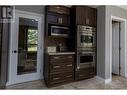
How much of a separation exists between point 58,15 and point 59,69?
5.64 feet

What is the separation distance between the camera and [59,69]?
3307 mm

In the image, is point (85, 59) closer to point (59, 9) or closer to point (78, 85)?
point (78, 85)

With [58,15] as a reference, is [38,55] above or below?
below

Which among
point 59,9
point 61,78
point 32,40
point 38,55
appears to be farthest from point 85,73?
point 59,9

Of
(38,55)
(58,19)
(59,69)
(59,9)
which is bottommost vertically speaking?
(59,69)

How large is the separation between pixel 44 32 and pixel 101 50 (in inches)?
75.1

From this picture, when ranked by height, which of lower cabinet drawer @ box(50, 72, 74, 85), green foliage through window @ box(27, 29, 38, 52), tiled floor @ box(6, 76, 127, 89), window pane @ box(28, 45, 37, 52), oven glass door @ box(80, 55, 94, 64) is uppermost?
A: green foliage through window @ box(27, 29, 38, 52)

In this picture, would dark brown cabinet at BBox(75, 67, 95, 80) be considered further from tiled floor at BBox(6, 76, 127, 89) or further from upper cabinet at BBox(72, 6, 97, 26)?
upper cabinet at BBox(72, 6, 97, 26)

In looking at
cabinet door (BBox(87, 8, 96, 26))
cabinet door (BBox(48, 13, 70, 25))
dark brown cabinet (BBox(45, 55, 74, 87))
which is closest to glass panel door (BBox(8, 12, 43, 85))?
cabinet door (BBox(48, 13, 70, 25))

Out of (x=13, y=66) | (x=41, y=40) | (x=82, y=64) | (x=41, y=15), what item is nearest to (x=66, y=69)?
(x=82, y=64)

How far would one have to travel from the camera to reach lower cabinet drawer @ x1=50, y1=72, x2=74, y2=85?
318 cm

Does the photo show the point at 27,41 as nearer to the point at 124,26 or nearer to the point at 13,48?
the point at 13,48
